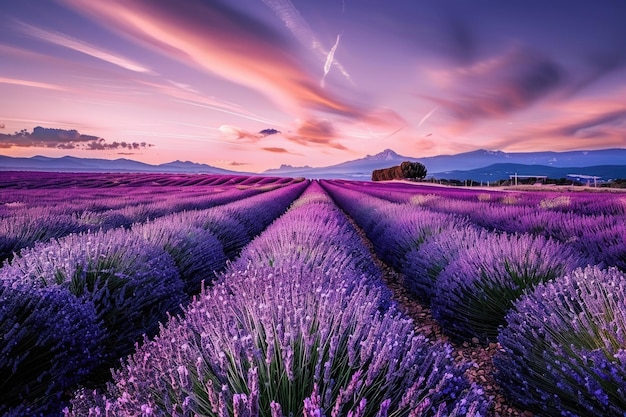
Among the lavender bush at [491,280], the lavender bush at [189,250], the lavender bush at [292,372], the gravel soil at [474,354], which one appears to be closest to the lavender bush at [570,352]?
the gravel soil at [474,354]

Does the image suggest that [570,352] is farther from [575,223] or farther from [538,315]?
[575,223]

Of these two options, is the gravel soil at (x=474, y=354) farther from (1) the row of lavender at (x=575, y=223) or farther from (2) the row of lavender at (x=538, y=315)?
(1) the row of lavender at (x=575, y=223)

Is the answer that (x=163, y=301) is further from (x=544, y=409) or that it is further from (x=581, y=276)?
(x=581, y=276)

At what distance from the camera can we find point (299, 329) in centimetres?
152

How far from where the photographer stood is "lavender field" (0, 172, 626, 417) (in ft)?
4.05

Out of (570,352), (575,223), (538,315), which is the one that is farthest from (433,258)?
(575,223)

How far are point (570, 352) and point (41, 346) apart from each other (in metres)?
2.90

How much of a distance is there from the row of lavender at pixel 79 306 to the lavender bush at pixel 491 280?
2.55 metres

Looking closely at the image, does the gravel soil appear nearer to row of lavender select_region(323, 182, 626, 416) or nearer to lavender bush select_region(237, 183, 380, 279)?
row of lavender select_region(323, 182, 626, 416)

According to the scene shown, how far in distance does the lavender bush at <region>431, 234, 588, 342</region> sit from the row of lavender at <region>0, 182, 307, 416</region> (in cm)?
255

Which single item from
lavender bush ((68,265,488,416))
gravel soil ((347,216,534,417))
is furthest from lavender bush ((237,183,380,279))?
lavender bush ((68,265,488,416))

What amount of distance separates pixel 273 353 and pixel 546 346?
5.70ft

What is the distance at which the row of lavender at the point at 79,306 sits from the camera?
2.05 metres

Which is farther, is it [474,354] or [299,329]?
[474,354]
